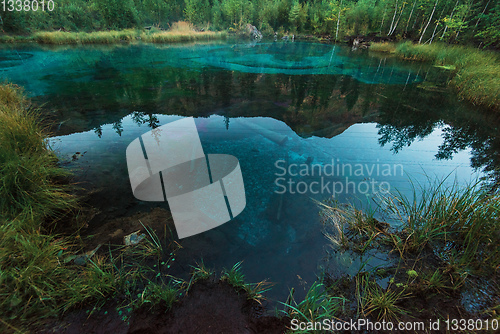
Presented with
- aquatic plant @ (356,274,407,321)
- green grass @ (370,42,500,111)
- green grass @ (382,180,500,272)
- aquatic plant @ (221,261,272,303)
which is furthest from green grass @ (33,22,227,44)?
aquatic plant @ (356,274,407,321)

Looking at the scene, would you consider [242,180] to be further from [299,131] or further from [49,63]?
[49,63]

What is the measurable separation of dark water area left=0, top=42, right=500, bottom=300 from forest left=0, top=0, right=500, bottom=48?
41.1ft

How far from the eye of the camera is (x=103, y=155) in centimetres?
432

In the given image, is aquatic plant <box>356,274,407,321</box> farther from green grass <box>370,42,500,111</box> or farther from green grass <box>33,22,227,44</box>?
Result: green grass <box>33,22,227,44</box>

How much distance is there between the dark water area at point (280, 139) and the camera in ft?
8.93

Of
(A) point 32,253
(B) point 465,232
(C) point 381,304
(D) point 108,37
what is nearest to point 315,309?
(C) point 381,304

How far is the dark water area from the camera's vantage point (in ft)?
8.93

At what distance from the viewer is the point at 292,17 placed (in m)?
41.0

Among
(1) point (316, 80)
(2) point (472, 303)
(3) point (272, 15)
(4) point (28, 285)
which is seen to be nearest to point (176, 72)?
(1) point (316, 80)

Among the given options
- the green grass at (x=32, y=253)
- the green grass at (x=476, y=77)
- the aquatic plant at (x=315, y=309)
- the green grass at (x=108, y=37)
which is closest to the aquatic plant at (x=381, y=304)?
the aquatic plant at (x=315, y=309)

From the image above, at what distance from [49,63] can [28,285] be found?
17.3m

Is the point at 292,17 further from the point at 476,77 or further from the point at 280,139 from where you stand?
the point at 280,139

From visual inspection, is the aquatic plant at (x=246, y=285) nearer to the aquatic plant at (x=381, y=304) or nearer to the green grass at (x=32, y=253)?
the aquatic plant at (x=381, y=304)

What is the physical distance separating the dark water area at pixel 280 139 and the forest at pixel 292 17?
41.1 ft
